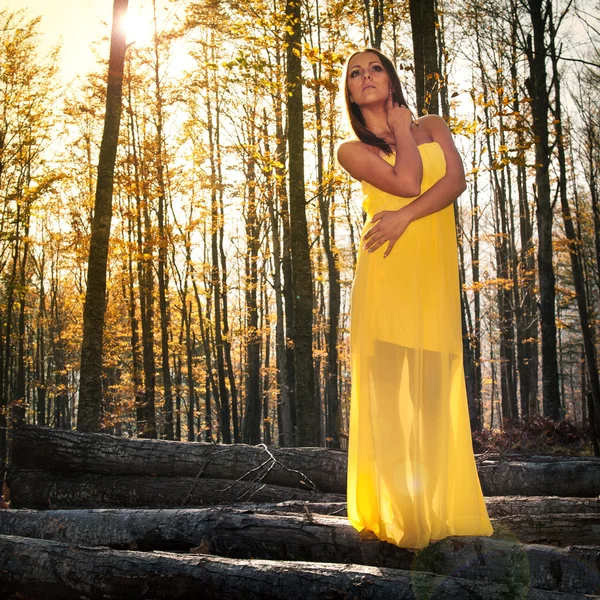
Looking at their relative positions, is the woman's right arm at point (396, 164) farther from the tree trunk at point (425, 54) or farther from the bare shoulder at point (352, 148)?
the tree trunk at point (425, 54)

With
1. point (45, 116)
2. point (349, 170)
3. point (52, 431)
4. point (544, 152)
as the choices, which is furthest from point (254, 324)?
point (349, 170)

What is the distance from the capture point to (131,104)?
21297 millimetres

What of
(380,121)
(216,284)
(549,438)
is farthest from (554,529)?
(216,284)

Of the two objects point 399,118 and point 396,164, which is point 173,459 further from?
point 399,118

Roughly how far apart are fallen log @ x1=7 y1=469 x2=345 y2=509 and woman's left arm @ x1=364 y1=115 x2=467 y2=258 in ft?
7.45

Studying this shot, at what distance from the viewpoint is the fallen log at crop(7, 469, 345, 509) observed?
4.93 metres

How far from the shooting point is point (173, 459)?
5305mm

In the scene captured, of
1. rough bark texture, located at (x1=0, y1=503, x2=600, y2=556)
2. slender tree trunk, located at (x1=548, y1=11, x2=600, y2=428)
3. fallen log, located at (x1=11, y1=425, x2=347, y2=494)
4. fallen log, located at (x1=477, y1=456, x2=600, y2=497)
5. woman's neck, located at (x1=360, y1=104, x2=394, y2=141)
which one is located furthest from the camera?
slender tree trunk, located at (x1=548, y1=11, x2=600, y2=428)

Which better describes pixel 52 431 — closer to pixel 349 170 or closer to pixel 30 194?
pixel 349 170

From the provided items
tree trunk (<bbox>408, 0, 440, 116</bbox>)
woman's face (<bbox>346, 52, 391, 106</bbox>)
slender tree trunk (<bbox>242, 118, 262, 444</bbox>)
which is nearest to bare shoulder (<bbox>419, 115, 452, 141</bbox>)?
woman's face (<bbox>346, 52, 391, 106</bbox>)

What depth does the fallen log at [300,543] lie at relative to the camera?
282cm

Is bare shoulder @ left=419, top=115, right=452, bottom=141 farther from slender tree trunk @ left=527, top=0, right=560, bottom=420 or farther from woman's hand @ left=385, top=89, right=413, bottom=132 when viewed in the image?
slender tree trunk @ left=527, top=0, right=560, bottom=420

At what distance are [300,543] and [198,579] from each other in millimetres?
633

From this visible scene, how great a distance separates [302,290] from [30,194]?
12134 millimetres
